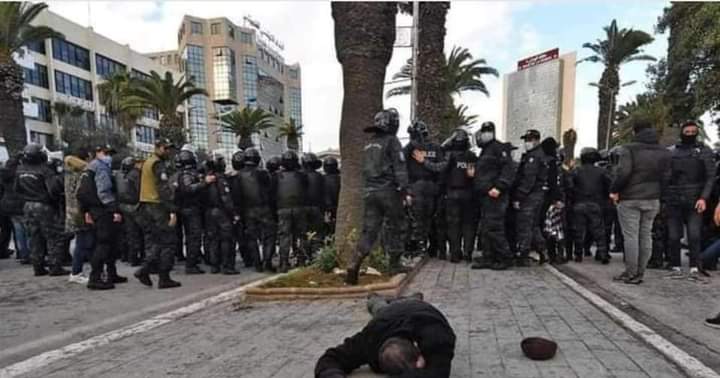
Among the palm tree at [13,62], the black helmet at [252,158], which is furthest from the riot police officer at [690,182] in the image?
the palm tree at [13,62]

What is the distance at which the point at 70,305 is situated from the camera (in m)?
6.41

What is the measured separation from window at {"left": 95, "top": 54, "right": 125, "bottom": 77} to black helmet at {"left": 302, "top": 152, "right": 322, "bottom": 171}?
171ft

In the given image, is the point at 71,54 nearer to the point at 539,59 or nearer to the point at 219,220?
the point at 539,59

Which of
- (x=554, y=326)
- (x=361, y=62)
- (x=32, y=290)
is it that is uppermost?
(x=361, y=62)

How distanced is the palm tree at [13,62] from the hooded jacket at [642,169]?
2267cm

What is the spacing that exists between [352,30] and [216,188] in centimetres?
371

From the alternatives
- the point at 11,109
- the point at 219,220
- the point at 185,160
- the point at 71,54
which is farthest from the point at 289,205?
the point at 71,54

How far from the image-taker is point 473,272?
7297 millimetres

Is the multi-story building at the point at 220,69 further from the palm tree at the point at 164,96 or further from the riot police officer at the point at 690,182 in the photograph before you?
the riot police officer at the point at 690,182

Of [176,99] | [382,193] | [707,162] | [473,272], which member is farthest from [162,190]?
[176,99]

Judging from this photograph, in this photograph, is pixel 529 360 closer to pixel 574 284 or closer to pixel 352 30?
pixel 574 284

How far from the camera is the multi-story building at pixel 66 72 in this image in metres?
43.7

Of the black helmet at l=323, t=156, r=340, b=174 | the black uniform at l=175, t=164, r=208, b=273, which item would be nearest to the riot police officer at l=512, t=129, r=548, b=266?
the black helmet at l=323, t=156, r=340, b=174

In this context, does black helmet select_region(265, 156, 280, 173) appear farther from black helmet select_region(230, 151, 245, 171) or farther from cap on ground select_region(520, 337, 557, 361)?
cap on ground select_region(520, 337, 557, 361)
